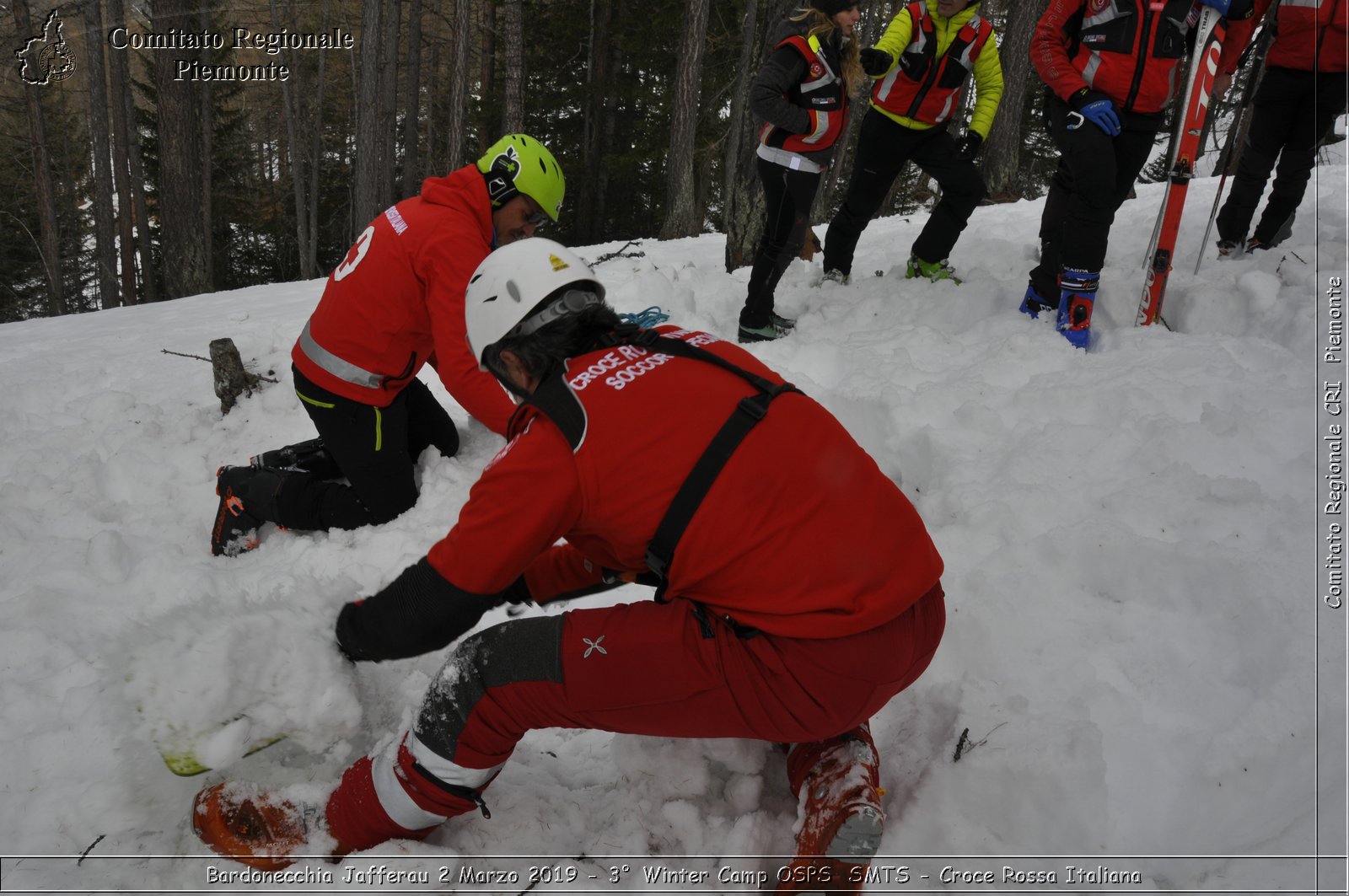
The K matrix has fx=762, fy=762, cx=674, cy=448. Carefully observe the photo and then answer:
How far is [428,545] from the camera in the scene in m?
3.37

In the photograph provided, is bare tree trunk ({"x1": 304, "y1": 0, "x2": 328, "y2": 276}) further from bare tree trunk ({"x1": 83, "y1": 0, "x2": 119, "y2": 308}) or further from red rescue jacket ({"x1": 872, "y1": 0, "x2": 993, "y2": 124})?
red rescue jacket ({"x1": 872, "y1": 0, "x2": 993, "y2": 124})

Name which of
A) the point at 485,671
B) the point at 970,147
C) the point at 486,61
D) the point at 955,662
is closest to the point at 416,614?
the point at 485,671

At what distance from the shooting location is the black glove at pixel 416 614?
5.72 ft

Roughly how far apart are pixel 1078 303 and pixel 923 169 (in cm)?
154

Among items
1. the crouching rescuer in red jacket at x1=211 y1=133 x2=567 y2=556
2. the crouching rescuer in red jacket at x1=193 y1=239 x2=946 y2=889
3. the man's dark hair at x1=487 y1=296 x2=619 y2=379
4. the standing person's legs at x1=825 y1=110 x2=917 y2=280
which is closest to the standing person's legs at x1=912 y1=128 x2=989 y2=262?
the standing person's legs at x1=825 y1=110 x2=917 y2=280

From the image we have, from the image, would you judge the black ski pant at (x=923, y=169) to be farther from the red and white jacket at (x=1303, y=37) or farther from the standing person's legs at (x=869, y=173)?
Answer: the red and white jacket at (x=1303, y=37)

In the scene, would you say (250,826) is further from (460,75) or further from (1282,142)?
(460,75)

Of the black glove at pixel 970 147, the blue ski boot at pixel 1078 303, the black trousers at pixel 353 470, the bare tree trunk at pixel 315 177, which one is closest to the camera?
the black trousers at pixel 353 470

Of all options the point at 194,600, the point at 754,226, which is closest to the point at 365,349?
the point at 194,600

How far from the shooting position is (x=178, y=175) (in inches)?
430

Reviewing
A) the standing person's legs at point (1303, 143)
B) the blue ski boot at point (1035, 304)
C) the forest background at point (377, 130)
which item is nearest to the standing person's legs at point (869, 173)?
the blue ski boot at point (1035, 304)

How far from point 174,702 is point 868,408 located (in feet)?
9.90

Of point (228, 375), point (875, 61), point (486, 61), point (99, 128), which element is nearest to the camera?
point (228, 375)

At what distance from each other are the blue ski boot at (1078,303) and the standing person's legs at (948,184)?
1039 millimetres
